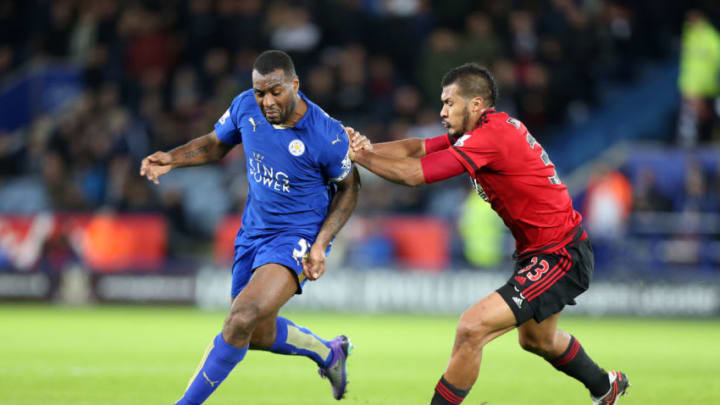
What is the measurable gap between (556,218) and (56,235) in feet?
40.4

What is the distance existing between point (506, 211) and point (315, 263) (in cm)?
125

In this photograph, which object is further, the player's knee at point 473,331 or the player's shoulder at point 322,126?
the player's shoulder at point 322,126

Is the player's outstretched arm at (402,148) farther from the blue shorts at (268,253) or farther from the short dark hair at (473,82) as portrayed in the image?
the blue shorts at (268,253)

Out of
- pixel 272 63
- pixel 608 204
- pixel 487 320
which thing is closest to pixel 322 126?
pixel 272 63

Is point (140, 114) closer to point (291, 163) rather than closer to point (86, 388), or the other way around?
point (86, 388)

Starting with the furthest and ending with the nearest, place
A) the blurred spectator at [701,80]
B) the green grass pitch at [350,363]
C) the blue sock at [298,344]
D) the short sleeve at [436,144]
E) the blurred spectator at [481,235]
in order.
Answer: the blurred spectator at [701,80] → the blurred spectator at [481,235] → the green grass pitch at [350,363] → the blue sock at [298,344] → the short sleeve at [436,144]

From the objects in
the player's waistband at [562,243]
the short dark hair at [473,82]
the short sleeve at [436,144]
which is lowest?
the player's waistband at [562,243]

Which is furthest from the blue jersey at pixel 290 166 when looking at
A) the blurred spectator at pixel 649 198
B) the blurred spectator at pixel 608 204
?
the blurred spectator at pixel 649 198

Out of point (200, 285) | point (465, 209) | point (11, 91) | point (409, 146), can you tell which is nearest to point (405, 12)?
point (465, 209)

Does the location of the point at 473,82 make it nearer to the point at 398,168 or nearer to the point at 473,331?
the point at 398,168

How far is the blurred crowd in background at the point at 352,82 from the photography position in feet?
55.4

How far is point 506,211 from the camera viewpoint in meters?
A: 6.72

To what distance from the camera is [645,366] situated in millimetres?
10258

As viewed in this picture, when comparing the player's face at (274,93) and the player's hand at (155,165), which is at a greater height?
the player's face at (274,93)
